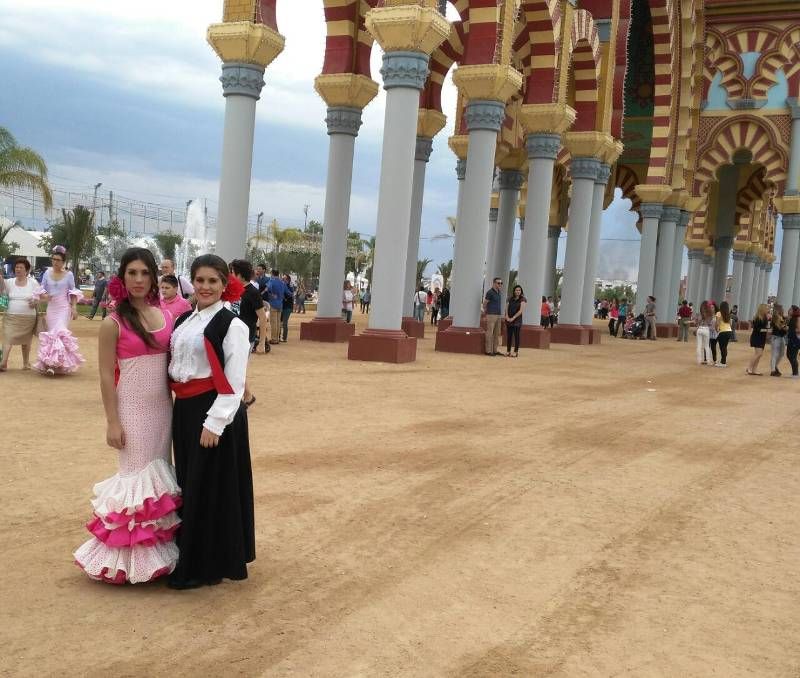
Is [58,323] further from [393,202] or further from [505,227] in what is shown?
[505,227]

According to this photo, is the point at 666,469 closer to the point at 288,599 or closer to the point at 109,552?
the point at 288,599

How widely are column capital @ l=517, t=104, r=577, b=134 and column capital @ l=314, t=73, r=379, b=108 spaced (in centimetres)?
339

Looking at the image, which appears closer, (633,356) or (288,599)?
(288,599)

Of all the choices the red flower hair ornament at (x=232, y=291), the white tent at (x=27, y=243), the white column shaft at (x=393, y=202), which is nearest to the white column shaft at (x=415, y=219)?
the white column shaft at (x=393, y=202)

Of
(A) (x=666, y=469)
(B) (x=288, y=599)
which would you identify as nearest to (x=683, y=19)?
(A) (x=666, y=469)

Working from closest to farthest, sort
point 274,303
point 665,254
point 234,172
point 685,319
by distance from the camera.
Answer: point 234,172, point 274,303, point 685,319, point 665,254

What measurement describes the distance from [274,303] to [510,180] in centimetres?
1133

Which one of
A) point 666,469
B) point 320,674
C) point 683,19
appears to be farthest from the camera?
point 683,19

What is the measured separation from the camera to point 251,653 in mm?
2836

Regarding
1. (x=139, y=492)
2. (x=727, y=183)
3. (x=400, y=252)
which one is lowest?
(x=139, y=492)

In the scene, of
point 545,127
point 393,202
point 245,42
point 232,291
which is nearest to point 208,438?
point 232,291

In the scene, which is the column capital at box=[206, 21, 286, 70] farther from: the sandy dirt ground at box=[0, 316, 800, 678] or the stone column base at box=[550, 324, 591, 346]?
the stone column base at box=[550, 324, 591, 346]

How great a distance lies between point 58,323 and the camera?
930 centimetres

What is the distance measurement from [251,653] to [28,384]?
667 cm
